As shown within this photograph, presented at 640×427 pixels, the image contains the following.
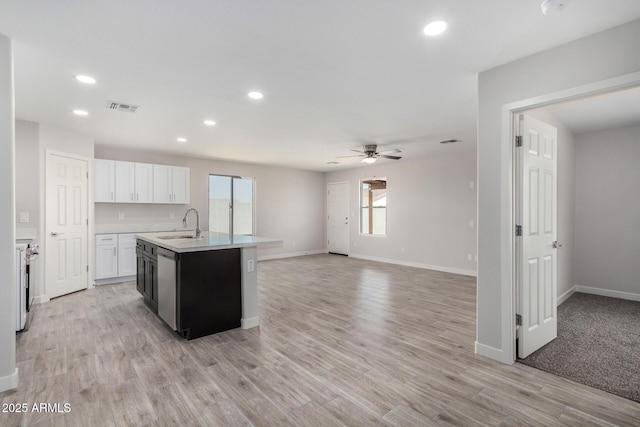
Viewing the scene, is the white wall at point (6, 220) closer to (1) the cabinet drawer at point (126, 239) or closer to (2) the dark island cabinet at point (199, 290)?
(2) the dark island cabinet at point (199, 290)

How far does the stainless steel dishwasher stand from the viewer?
10.1ft

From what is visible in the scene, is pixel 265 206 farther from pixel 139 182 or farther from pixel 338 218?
pixel 139 182

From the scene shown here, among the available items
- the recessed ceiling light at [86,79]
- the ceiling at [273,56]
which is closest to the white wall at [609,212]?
the ceiling at [273,56]

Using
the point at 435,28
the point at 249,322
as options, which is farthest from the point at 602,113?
the point at 249,322

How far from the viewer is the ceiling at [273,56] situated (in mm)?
1902

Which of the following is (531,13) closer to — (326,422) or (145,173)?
(326,422)

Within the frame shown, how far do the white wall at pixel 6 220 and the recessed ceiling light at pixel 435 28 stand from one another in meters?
2.96

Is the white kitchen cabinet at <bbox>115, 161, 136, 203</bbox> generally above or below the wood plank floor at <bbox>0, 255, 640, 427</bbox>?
above

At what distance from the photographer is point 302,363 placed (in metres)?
2.61

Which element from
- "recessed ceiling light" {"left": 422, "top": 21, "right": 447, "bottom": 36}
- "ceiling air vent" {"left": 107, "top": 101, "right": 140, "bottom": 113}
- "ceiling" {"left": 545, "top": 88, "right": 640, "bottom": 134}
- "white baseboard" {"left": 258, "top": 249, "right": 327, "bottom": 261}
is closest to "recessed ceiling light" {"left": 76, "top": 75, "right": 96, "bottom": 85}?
"ceiling air vent" {"left": 107, "top": 101, "right": 140, "bottom": 113}

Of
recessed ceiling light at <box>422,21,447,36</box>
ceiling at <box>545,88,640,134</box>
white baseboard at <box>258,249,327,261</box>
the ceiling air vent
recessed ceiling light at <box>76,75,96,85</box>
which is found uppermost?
ceiling at <box>545,88,640,134</box>

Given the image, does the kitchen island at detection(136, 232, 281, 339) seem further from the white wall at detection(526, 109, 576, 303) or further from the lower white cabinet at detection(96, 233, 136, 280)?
the white wall at detection(526, 109, 576, 303)

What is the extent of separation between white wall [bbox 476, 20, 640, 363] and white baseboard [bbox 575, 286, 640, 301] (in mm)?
3444

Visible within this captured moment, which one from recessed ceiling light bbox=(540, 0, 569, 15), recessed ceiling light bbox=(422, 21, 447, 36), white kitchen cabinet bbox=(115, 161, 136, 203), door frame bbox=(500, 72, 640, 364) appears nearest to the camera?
recessed ceiling light bbox=(540, 0, 569, 15)
